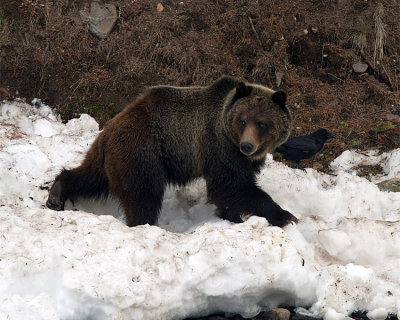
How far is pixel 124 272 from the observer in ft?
15.4

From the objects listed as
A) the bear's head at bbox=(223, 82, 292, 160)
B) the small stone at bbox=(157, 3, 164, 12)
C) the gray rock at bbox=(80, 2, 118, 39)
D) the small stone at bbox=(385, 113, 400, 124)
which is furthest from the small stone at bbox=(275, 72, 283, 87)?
the bear's head at bbox=(223, 82, 292, 160)

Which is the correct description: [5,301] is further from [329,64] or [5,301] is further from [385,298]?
[329,64]

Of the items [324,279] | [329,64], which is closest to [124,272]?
[324,279]

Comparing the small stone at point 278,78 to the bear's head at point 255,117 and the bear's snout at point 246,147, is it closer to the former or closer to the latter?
the bear's head at point 255,117

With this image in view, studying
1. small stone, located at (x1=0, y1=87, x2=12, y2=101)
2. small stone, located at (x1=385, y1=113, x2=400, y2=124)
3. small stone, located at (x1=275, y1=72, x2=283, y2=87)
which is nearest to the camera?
small stone, located at (x1=0, y1=87, x2=12, y2=101)

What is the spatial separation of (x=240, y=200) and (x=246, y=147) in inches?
25.4

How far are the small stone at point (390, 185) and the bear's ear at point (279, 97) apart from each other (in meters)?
1.89

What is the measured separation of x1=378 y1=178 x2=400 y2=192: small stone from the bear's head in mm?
1731

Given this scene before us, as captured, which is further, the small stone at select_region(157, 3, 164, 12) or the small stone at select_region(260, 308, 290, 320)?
the small stone at select_region(157, 3, 164, 12)

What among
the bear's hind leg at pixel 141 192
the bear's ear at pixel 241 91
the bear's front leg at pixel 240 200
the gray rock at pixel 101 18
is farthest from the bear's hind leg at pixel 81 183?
the gray rock at pixel 101 18

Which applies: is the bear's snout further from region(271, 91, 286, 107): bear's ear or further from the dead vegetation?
the dead vegetation

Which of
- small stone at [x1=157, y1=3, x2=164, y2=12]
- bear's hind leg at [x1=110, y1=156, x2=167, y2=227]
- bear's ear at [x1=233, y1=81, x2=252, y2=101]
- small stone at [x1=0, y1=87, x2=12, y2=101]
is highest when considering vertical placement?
bear's ear at [x1=233, y1=81, x2=252, y2=101]

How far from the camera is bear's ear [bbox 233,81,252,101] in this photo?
20.7 feet

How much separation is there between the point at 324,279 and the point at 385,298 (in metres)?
0.59
